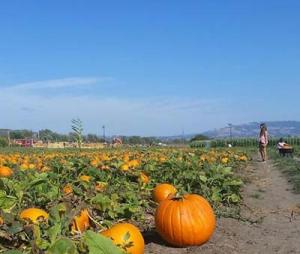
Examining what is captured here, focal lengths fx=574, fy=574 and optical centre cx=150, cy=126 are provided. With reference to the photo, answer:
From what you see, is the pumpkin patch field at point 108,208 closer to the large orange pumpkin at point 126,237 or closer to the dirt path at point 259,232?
the large orange pumpkin at point 126,237

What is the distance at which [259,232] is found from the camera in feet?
22.4

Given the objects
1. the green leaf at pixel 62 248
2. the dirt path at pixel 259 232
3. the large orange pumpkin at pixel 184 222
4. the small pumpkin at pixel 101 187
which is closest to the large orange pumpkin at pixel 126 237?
the dirt path at pixel 259 232

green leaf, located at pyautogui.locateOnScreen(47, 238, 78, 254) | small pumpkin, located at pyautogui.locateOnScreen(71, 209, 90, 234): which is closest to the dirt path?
small pumpkin, located at pyautogui.locateOnScreen(71, 209, 90, 234)

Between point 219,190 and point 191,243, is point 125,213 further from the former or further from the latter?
point 219,190

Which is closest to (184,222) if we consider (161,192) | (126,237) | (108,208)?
(108,208)

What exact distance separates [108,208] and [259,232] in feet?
6.73

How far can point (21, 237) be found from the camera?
377cm

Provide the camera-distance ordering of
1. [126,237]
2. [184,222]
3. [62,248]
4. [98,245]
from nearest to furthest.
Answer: [98,245] → [62,248] → [126,237] → [184,222]

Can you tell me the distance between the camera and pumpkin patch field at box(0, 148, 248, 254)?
12.3ft

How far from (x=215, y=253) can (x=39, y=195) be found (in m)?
1.81

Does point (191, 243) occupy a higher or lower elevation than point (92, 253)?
lower

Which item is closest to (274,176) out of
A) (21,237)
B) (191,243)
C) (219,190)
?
(219,190)

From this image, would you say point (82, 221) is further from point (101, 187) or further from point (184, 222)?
point (101, 187)

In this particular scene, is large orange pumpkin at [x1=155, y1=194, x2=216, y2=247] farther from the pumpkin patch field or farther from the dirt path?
the dirt path
